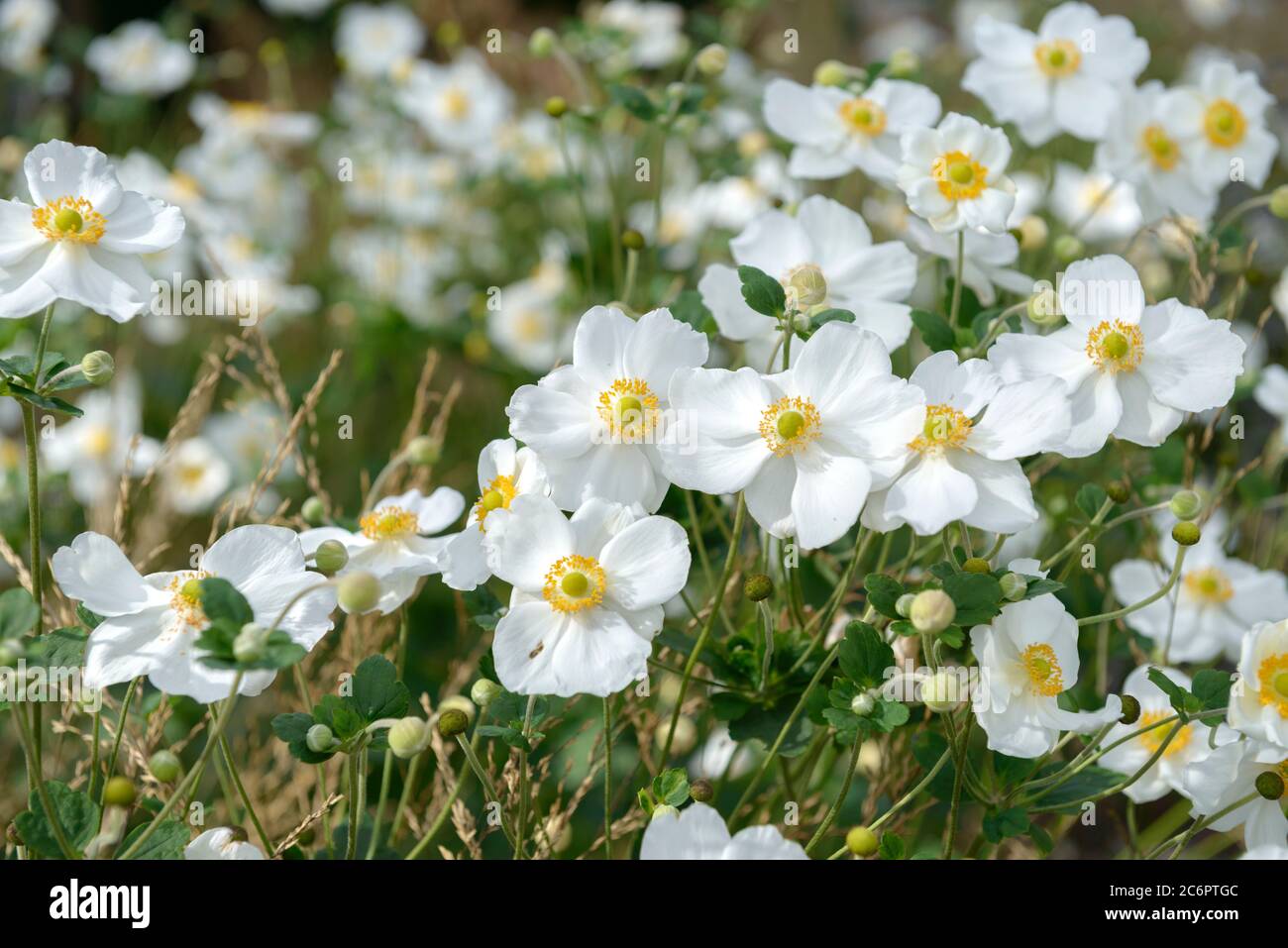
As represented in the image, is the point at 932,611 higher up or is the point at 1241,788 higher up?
the point at 932,611

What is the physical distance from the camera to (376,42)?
3.06 m

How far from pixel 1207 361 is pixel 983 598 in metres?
0.33

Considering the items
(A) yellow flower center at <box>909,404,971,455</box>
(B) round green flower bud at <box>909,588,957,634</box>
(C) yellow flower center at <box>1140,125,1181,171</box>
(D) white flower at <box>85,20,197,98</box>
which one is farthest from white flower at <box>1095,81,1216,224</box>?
(D) white flower at <box>85,20,197,98</box>

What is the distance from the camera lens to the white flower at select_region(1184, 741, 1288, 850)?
1.04 metres

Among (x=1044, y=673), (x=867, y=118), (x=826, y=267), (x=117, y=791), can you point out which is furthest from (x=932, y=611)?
(x=867, y=118)

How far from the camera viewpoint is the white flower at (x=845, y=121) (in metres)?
1.41

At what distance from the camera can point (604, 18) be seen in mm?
2623

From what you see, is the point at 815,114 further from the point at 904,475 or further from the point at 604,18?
the point at 604,18

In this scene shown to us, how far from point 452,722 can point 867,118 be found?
86 centimetres

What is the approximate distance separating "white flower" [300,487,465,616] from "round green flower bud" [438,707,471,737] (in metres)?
0.13

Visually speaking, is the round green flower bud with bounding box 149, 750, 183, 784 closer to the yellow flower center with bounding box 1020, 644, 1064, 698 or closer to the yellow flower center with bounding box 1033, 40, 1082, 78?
the yellow flower center with bounding box 1020, 644, 1064, 698

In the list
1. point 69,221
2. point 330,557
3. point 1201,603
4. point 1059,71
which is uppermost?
point 1059,71

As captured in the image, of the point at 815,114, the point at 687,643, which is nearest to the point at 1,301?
the point at 687,643

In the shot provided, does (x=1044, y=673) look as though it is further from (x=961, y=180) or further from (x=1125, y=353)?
(x=961, y=180)
